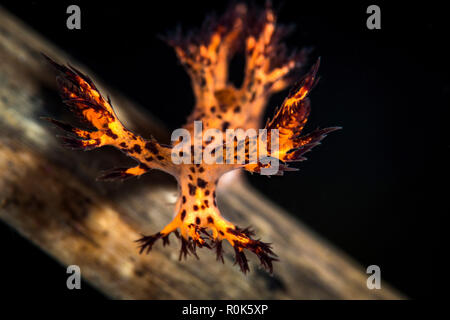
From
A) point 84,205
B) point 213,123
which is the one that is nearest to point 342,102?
point 213,123

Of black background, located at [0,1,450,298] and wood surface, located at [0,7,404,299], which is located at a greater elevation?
black background, located at [0,1,450,298]

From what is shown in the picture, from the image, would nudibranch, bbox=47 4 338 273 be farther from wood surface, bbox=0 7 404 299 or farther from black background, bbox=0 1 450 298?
black background, bbox=0 1 450 298

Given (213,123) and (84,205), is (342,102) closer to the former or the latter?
(213,123)

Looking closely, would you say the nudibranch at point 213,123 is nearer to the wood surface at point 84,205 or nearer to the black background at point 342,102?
the wood surface at point 84,205

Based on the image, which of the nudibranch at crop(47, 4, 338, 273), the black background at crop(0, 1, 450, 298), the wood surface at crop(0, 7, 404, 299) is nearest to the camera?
the nudibranch at crop(47, 4, 338, 273)

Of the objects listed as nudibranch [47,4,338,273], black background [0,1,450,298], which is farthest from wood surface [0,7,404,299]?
black background [0,1,450,298]

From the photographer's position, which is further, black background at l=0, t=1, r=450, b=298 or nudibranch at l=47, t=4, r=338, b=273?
black background at l=0, t=1, r=450, b=298

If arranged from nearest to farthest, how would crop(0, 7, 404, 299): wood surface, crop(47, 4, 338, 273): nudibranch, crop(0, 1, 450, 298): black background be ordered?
crop(47, 4, 338, 273): nudibranch < crop(0, 7, 404, 299): wood surface < crop(0, 1, 450, 298): black background
